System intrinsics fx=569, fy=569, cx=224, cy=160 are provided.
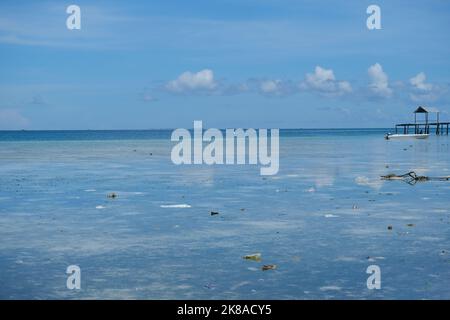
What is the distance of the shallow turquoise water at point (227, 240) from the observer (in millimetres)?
7492

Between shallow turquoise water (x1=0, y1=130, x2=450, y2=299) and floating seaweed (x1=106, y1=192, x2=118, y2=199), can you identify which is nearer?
shallow turquoise water (x1=0, y1=130, x2=450, y2=299)

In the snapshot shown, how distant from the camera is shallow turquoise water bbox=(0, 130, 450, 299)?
24.6ft

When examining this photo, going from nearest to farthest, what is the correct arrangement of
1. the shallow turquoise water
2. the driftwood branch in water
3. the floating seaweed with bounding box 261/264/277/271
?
the shallow turquoise water < the floating seaweed with bounding box 261/264/277/271 < the driftwood branch in water

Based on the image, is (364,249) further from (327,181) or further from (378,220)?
(327,181)

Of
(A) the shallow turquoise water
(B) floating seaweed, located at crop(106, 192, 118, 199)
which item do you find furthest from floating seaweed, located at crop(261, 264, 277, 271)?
(B) floating seaweed, located at crop(106, 192, 118, 199)

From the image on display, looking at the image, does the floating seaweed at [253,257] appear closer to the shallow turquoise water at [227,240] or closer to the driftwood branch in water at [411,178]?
the shallow turquoise water at [227,240]

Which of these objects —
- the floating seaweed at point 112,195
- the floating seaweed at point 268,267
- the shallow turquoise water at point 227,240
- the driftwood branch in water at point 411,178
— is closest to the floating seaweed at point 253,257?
the shallow turquoise water at point 227,240

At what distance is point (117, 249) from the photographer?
9.62 metres

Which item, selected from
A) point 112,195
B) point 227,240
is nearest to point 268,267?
point 227,240

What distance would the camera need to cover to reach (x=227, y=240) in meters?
10.3

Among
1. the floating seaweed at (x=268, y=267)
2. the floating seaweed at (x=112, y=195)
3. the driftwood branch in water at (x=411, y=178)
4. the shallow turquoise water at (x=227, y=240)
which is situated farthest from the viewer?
the driftwood branch in water at (x=411, y=178)

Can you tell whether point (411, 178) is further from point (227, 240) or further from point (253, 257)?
point (253, 257)

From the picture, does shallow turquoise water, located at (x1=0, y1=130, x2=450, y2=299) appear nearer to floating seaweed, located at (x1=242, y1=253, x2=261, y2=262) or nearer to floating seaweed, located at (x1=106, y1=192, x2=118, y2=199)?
floating seaweed, located at (x1=242, y1=253, x2=261, y2=262)

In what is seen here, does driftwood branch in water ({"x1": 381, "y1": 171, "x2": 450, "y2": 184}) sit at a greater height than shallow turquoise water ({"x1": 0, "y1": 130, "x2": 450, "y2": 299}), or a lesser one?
greater
